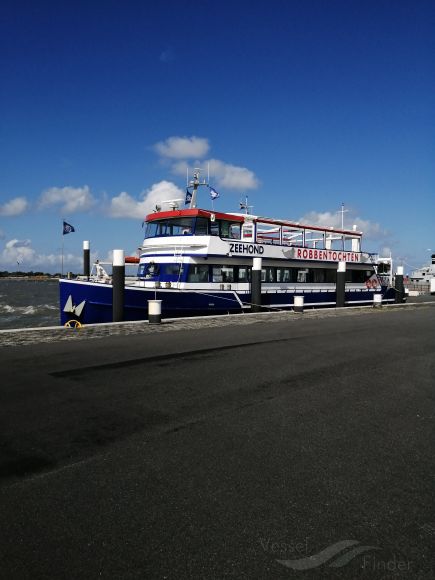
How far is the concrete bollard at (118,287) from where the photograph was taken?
14.8 m

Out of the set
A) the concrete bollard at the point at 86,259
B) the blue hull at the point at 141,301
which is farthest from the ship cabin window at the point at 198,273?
the concrete bollard at the point at 86,259

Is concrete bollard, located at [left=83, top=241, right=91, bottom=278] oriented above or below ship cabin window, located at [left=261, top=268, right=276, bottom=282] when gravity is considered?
above

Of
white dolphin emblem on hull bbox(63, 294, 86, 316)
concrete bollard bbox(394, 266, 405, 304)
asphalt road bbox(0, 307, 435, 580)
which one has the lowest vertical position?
asphalt road bbox(0, 307, 435, 580)

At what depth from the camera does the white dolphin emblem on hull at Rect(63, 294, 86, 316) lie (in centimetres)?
1634

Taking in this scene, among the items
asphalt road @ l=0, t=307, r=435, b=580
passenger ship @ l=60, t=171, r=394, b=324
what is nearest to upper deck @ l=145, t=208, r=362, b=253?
passenger ship @ l=60, t=171, r=394, b=324

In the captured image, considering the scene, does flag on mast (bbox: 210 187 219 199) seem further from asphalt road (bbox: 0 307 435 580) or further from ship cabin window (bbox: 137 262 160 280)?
asphalt road (bbox: 0 307 435 580)

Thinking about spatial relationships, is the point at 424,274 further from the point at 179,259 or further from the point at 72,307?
the point at 72,307

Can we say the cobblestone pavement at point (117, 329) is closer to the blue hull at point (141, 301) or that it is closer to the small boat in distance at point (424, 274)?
the blue hull at point (141, 301)

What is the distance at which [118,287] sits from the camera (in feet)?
48.8

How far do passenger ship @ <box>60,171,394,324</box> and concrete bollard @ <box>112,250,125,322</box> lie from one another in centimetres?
129

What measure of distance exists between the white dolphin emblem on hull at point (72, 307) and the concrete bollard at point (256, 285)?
7402 mm

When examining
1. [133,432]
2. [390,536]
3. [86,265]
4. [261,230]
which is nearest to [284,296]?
[261,230]

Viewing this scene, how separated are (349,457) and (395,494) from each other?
657 millimetres

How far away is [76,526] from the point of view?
2805 millimetres
